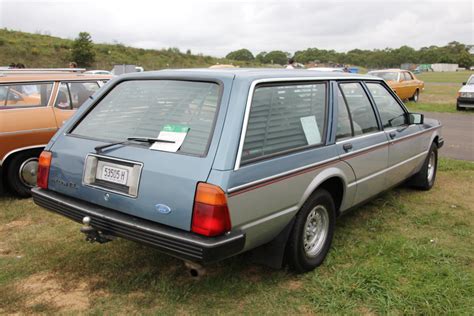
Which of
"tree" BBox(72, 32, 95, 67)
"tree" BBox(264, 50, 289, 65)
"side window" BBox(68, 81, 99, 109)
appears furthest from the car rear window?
"tree" BBox(264, 50, 289, 65)

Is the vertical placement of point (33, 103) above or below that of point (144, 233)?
above

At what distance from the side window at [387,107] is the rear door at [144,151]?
7.18ft

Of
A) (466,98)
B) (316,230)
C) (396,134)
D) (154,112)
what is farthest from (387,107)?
(466,98)

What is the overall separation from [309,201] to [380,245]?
1042mm

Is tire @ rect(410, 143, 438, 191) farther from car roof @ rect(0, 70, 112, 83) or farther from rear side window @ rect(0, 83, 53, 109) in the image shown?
rear side window @ rect(0, 83, 53, 109)

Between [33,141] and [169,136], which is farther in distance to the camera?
[33,141]

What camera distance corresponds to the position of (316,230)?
3498mm

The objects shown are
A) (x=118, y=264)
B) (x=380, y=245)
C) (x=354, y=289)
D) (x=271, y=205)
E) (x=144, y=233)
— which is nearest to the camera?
(x=144, y=233)

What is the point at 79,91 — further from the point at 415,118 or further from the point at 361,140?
the point at 415,118

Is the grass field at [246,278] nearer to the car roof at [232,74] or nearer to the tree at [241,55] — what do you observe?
the car roof at [232,74]

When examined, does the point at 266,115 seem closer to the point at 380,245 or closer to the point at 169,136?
the point at 169,136

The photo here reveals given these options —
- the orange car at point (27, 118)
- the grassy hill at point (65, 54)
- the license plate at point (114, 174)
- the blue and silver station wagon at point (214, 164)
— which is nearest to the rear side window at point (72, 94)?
the orange car at point (27, 118)

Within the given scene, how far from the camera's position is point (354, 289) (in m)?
3.07

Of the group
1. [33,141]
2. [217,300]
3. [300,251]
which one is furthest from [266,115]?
[33,141]
